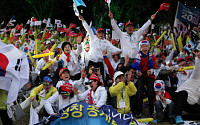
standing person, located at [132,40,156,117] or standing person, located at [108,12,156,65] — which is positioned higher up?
standing person, located at [108,12,156,65]

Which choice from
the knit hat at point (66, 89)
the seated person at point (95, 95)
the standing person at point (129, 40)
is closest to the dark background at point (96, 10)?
the standing person at point (129, 40)

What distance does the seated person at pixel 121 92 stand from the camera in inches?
284

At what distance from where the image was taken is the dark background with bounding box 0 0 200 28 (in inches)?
924

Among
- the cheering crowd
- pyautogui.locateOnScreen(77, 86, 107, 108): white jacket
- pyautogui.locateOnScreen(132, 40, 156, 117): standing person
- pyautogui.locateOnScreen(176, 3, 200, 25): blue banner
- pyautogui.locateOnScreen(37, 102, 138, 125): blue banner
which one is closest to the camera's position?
pyautogui.locateOnScreen(37, 102, 138, 125): blue banner

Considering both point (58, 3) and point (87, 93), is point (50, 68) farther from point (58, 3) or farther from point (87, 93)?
point (58, 3)

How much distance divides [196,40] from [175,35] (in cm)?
193

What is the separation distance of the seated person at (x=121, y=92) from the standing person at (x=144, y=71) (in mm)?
537

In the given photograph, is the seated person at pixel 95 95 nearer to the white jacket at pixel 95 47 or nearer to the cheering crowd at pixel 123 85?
the cheering crowd at pixel 123 85

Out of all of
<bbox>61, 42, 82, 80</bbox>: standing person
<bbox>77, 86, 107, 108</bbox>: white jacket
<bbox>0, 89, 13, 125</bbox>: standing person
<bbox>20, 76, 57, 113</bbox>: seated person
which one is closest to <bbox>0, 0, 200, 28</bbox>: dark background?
<bbox>61, 42, 82, 80</bbox>: standing person

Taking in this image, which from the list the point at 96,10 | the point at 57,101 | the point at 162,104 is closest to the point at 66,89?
the point at 57,101

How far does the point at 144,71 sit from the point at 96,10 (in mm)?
16287

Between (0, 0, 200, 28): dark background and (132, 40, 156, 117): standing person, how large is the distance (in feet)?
46.9

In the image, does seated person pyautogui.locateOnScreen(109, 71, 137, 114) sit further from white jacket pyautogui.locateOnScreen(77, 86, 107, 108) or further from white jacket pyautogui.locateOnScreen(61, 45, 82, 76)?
white jacket pyautogui.locateOnScreen(61, 45, 82, 76)

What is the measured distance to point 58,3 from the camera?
34344 mm
